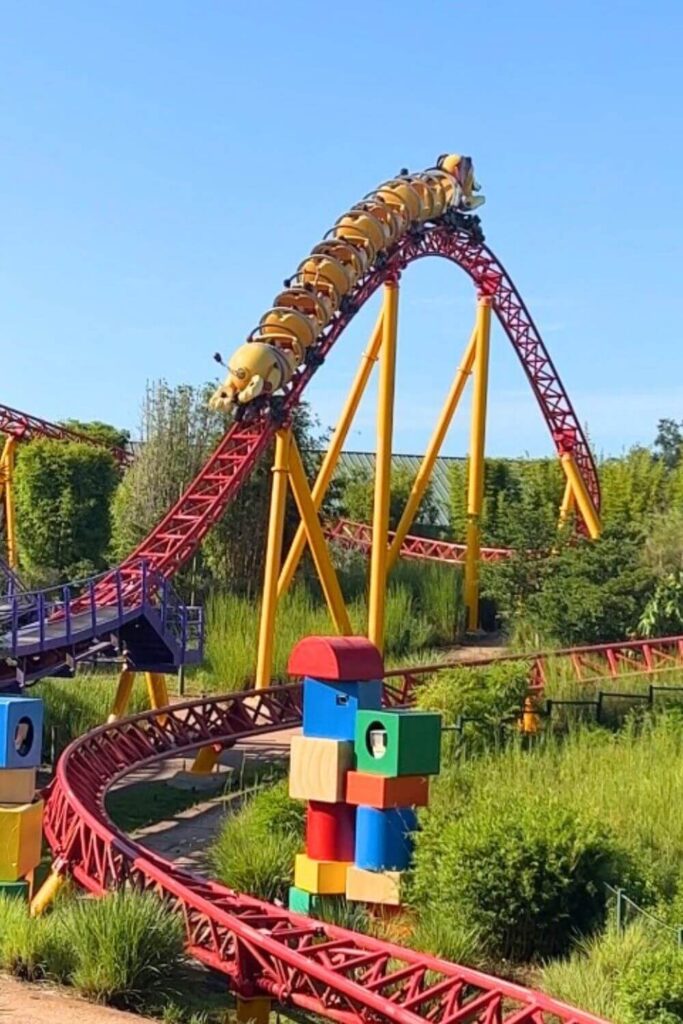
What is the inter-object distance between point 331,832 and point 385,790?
2.22ft

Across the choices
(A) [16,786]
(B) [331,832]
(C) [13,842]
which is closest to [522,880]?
(B) [331,832]

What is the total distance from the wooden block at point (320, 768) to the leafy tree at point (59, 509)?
19814 millimetres

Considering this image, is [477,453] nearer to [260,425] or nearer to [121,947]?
[260,425]

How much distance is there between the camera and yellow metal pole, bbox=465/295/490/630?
2508 centimetres

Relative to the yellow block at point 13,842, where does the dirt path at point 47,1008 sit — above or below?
below

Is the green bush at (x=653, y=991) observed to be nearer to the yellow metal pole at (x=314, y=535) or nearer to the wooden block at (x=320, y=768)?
the wooden block at (x=320, y=768)

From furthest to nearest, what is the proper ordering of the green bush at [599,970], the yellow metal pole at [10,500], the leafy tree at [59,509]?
the leafy tree at [59,509]
the yellow metal pole at [10,500]
the green bush at [599,970]

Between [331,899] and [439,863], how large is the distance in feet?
3.55

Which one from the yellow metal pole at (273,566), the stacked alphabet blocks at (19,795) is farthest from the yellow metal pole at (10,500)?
the stacked alphabet blocks at (19,795)

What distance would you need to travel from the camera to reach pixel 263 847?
11.4 metres

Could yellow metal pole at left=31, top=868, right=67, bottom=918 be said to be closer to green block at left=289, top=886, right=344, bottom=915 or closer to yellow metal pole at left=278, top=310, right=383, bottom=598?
green block at left=289, top=886, right=344, bottom=915

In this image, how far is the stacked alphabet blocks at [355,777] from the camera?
10406mm

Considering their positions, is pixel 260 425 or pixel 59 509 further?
pixel 59 509

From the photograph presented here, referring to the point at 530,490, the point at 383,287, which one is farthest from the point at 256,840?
the point at 530,490
